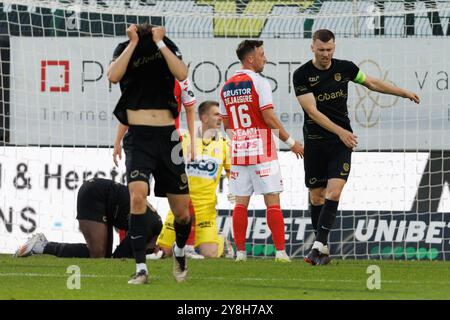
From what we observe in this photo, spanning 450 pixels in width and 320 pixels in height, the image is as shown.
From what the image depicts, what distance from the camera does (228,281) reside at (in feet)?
28.4

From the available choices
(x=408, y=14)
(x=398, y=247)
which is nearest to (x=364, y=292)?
(x=398, y=247)

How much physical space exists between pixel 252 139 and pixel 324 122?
1.30 m

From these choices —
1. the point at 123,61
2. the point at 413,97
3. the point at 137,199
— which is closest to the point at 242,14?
the point at 413,97

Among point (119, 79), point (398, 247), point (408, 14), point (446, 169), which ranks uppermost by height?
point (408, 14)

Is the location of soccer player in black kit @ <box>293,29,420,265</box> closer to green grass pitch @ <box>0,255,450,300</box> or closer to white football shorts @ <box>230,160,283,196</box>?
green grass pitch @ <box>0,255,450,300</box>

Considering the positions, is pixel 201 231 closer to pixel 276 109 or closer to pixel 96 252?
pixel 96 252

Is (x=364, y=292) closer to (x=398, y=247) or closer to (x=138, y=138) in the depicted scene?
(x=138, y=138)

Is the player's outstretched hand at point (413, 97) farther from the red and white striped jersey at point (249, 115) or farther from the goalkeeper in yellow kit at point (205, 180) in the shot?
the goalkeeper in yellow kit at point (205, 180)

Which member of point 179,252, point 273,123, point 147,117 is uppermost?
point 147,117

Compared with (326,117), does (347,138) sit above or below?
below

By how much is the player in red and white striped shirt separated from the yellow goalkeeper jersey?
1196mm

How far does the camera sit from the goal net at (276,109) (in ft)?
49.3

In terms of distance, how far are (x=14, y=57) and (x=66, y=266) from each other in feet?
19.3

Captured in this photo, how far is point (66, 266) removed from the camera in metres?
10.5
